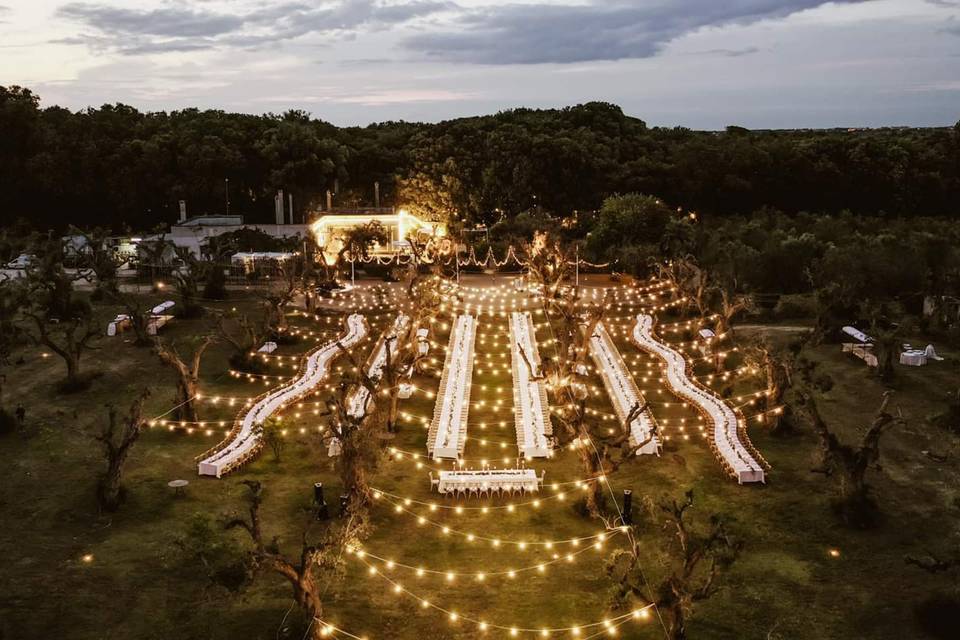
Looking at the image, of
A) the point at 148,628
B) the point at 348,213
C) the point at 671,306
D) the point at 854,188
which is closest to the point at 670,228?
the point at 671,306

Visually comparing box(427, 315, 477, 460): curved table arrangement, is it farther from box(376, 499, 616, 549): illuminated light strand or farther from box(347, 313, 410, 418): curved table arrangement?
box(376, 499, 616, 549): illuminated light strand

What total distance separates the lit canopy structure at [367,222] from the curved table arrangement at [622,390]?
18.7 m

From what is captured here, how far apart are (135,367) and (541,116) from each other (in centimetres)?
4531

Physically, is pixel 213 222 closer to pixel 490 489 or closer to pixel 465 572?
pixel 490 489

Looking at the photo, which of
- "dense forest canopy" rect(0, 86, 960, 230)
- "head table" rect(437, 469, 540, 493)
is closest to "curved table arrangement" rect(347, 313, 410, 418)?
"head table" rect(437, 469, 540, 493)

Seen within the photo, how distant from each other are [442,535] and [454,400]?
7.17 m

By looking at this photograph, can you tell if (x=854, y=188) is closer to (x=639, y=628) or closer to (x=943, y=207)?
(x=943, y=207)

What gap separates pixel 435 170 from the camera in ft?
189

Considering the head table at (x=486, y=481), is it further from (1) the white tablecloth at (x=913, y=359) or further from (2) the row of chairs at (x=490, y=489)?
(1) the white tablecloth at (x=913, y=359)

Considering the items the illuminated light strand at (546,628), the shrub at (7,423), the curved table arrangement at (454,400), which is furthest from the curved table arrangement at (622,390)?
the shrub at (7,423)

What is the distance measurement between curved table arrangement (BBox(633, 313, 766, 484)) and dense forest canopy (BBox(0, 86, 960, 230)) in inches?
1082

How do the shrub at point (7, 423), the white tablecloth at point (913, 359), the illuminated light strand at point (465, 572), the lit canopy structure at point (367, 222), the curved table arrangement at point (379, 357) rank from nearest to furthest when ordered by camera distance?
the illuminated light strand at point (465, 572) < the shrub at point (7, 423) < the curved table arrangement at point (379, 357) < the white tablecloth at point (913, 359) < the lit canopy structure at point (367, 222)

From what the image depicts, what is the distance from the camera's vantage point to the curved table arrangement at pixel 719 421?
19.1 metres

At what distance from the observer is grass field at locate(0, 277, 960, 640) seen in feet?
44.7
